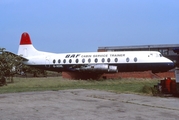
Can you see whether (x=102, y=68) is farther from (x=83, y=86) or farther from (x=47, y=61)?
(x=83, y=86)

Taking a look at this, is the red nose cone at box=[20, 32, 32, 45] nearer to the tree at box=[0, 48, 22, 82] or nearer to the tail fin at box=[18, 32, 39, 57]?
the tail fin at box=[18, 32, 39, 57]

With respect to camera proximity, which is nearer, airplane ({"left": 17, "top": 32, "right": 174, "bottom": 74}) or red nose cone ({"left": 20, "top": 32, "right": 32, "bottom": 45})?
airplane ({"left": 17, "top": 32, "right": 174, "bottom": 74})

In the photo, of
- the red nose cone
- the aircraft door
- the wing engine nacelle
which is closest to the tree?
the aircraft door

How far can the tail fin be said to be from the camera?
37.6 meters

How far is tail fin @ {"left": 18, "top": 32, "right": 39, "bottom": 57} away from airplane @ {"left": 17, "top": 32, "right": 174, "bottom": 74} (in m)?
1.87

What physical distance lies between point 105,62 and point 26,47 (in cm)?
1183

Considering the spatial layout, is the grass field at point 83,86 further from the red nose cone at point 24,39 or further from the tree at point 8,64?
the red nose cone at point 24,39

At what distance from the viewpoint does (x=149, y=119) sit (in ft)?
26.9

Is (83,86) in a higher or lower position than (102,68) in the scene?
lower

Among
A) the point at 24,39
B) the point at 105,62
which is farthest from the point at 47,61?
the point at 105,62

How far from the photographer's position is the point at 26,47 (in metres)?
37.8

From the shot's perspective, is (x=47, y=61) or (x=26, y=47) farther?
(x=26, y=47)

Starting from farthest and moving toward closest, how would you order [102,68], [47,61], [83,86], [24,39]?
[24,39] < [47,61] < [102,68] < [83,86]

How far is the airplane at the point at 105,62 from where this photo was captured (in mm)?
30500
